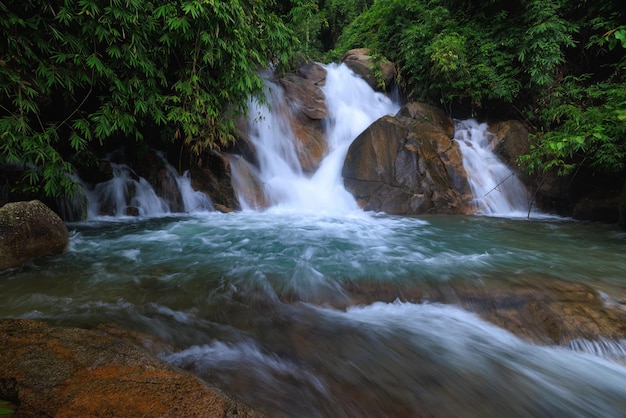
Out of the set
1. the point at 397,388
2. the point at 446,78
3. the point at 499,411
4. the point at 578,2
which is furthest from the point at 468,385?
the point at 578,2

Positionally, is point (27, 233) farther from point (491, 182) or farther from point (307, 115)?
point (491, 182)

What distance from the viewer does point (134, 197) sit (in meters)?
7.18

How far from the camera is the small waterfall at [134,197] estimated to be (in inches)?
269

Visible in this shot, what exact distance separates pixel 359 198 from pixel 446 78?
480cm

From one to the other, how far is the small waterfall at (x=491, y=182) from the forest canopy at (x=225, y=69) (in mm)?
1377

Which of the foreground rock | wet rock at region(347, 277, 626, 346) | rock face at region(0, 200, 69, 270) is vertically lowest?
wet rock at region(347, 277, 626, 346)

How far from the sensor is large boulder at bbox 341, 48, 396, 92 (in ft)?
39.3

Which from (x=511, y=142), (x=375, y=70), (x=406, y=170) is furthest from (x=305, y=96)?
(x=511, y=142)

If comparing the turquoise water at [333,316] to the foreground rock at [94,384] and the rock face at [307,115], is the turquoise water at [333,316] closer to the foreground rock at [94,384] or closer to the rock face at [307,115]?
the foreground rock at [94,384]

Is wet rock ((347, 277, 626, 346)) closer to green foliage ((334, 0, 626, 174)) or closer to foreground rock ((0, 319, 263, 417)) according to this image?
foreground rock ((0, 319, 263, 417))

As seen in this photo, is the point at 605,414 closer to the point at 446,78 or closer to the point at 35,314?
the point at 35,314

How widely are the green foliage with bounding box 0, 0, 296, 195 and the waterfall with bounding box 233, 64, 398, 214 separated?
5.47 ft

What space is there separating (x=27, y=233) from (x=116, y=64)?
264 centimetres

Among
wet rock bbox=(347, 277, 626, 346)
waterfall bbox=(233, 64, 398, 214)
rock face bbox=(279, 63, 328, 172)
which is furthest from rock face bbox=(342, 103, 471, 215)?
wet rock bbox=(347, 277, 626, 346)
